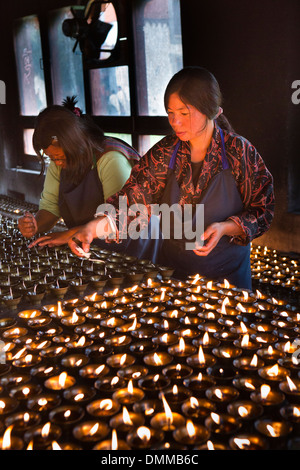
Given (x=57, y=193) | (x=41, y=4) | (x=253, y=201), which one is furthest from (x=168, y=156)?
(x=41, y=4)

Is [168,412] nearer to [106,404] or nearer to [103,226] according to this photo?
[106,404]

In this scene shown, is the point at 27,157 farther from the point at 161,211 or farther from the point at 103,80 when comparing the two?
the point at 161,211

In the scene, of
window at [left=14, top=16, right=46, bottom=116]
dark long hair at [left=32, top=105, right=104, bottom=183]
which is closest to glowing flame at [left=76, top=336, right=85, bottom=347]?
dark long hair at [left=32, top=105, right=104, bottom=183]

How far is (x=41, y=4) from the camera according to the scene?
7660 millimetres

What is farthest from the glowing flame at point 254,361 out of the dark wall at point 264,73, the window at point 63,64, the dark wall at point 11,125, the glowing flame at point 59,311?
the dark wall at point 11,125

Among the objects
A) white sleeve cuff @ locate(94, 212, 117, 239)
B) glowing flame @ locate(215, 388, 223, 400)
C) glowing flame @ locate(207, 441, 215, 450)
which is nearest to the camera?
glowing flame @ locate(207, 441, 215, 450)

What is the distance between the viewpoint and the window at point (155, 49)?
212 inches

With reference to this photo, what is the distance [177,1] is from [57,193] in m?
3.02

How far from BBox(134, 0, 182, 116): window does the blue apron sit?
3198 millimetres

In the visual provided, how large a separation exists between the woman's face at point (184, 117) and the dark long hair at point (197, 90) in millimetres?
22

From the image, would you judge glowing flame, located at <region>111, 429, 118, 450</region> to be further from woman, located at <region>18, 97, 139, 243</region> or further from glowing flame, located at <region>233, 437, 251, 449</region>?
woman, located at <region>18, 97, 139, 243</region>

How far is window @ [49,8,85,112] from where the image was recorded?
7.55 metres

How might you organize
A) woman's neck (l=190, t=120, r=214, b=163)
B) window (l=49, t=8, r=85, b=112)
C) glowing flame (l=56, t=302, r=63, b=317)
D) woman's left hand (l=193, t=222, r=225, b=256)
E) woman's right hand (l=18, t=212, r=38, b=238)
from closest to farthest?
glowing flame (l=56, t=302, r=63, b=317)
woman's left hand (l=193, t=222, r=225, b=256)
woman's neck (l=190, t=120, r=214, b=163)
woman's right hand (l=18, t=212, r=38, b=238)
window (l=49, t=8, r=85, b=112)

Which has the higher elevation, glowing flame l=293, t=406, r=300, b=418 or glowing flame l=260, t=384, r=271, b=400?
glowing flame l=260, t=384, r=271, b=400
